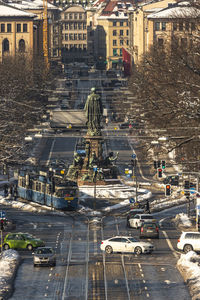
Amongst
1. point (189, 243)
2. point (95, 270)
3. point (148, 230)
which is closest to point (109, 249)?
point (189, 243)

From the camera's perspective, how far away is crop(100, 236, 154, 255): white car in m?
68.4

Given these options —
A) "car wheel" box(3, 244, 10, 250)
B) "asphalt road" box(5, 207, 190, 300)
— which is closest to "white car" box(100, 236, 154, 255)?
"asphalt road" box(5, 207, 190, 300)

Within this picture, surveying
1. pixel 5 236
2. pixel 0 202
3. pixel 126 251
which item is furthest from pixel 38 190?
pixel 126 251

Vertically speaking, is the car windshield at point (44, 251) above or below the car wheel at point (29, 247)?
above

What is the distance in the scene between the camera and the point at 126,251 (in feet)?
225

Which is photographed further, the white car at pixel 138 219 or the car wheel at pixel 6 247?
the white car at pixel 138 219

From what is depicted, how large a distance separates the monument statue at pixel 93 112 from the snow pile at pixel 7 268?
4349 cm

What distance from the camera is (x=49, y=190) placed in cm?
9606

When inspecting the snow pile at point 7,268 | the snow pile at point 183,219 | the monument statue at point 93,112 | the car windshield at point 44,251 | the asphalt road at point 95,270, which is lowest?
the snow pile at point 183,219

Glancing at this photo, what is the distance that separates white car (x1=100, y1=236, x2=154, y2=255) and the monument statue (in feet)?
137

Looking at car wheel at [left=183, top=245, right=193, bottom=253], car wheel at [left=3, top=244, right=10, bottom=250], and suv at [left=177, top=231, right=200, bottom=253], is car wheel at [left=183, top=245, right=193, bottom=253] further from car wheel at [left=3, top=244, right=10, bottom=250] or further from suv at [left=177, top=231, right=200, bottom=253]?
car wheel at [left=3, top=244, right=10, bottom=250]

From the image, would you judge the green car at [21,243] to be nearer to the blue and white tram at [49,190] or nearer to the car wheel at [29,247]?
the car wheel at [29,247]

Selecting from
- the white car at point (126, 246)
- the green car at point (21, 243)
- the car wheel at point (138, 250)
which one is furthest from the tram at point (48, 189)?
the car wheel at point (138, 250)

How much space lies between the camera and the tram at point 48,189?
94500 mm
